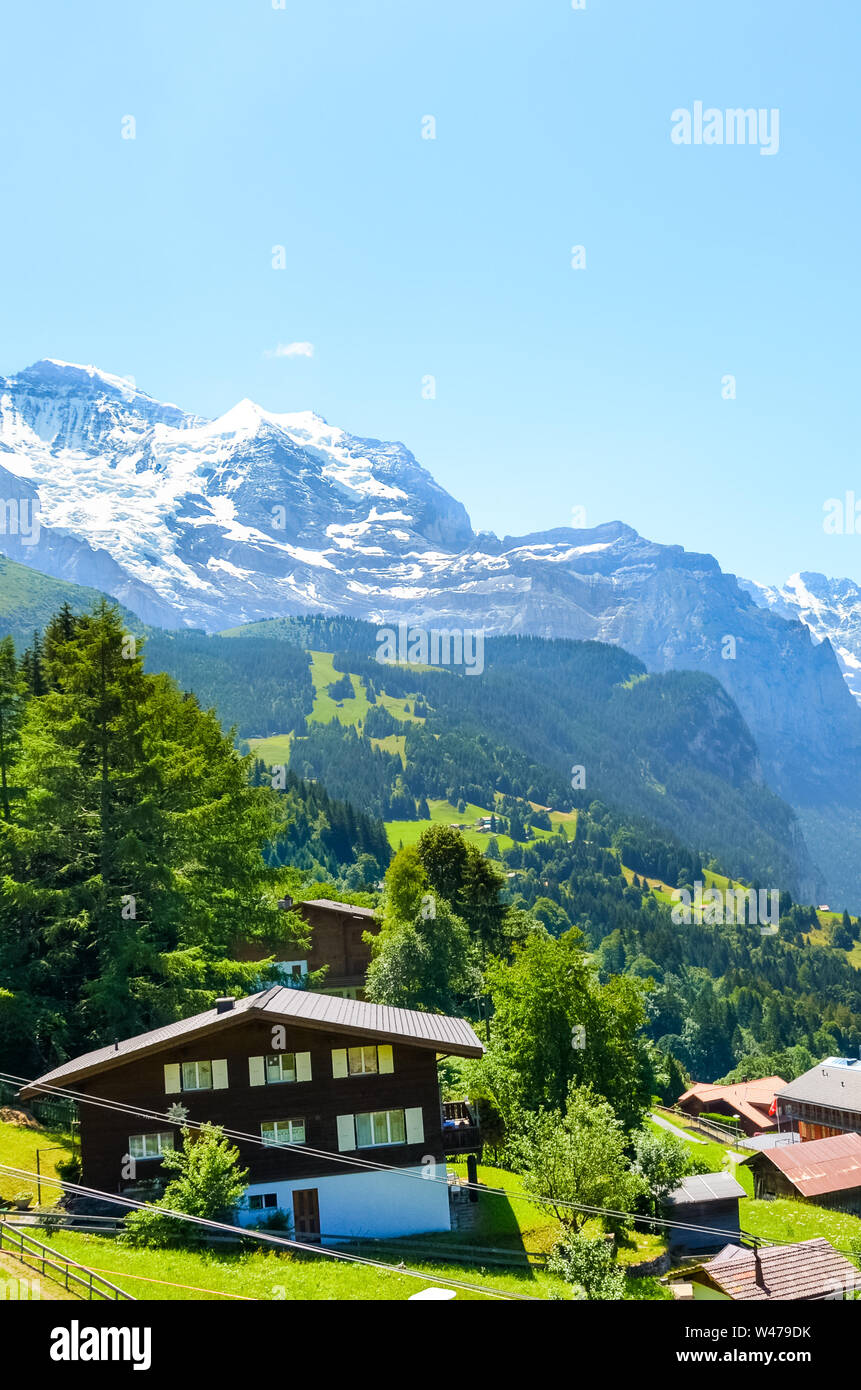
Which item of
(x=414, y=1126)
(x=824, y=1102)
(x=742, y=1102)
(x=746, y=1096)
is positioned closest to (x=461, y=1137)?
(x=414, y=1126)

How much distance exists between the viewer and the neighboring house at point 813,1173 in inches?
2539

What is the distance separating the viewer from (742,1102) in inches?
4301

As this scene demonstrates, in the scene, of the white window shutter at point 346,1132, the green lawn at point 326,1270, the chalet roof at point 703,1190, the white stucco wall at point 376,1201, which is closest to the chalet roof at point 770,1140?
the chalet roof at point 703,1190

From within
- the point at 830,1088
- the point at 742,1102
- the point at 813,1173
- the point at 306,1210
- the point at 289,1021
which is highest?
the point at 289,1021

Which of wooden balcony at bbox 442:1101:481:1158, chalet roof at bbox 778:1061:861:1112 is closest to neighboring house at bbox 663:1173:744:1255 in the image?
wooden balcony at bbox 442:1101:481:1158

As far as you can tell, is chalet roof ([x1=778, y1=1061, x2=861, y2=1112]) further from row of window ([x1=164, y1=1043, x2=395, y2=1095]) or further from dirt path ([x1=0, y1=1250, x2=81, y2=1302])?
dirt path ([x1=0, y1=1250, x2=81, y2=1302])

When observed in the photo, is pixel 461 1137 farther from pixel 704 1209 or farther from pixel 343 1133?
pixel 704 1209

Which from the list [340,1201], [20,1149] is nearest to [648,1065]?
[340,1201]

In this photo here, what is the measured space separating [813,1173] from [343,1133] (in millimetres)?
42922

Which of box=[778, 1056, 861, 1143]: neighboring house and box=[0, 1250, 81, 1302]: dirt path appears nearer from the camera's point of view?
box=[0, 1250, 81, 1302]: dirt path

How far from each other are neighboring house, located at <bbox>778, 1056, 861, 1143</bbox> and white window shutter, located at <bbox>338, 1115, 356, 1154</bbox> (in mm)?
68228

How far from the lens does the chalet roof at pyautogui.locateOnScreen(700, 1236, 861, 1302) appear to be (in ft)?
88.2
